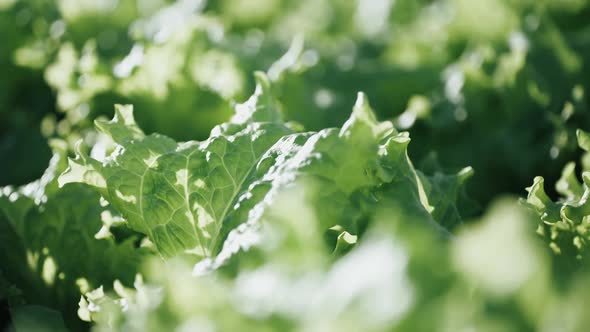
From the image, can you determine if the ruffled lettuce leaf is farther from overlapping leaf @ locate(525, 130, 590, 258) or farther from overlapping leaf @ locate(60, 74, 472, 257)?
overlapping leaf @ locate(525, 130, 590, 258)

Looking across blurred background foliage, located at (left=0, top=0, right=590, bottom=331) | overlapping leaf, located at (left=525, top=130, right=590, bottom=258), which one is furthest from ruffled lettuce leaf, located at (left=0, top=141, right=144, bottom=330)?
overlapping leaf, located at (left=525, top=130, right=590, bottom=258)

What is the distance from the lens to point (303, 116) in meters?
1.99

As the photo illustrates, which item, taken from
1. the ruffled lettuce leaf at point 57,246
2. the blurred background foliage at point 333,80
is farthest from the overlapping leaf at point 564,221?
the ruffled lettuce leaf at point 57,246

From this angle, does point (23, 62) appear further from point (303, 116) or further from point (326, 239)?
point (326, 239)

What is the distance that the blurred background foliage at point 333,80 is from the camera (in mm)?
1995

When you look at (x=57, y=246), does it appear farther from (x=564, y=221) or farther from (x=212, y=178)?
(x=564, y=221)

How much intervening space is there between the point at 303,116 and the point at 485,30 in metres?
0.86

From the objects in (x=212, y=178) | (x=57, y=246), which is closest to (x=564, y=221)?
(x=212, y=178)

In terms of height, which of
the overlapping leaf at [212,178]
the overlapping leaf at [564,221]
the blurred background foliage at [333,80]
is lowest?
the blurred background foliage at [333,80]

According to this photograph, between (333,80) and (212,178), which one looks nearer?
(212,178)

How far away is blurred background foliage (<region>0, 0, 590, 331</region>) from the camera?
6.55 feet

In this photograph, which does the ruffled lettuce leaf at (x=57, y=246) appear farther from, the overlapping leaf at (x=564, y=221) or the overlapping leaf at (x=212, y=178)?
the overlapping leaf at (x=564, y=221)

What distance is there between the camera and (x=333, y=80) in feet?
7.65

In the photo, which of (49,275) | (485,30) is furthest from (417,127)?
(49,275)
